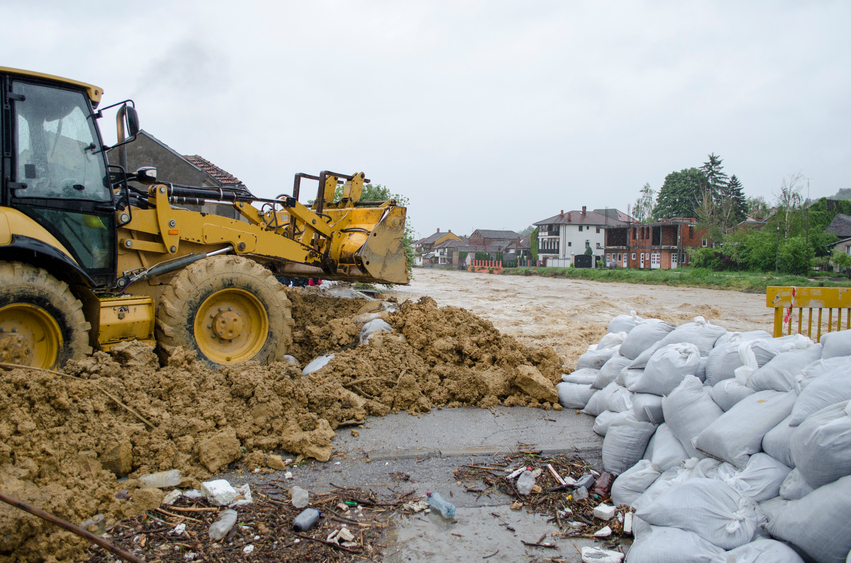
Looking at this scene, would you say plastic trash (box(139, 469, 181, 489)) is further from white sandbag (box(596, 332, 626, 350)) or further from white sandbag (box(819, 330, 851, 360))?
white sandbag (box(596, 332, 626, 350))

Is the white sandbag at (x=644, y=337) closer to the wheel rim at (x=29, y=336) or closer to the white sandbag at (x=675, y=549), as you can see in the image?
the white sandbag at (x=675, y=549)

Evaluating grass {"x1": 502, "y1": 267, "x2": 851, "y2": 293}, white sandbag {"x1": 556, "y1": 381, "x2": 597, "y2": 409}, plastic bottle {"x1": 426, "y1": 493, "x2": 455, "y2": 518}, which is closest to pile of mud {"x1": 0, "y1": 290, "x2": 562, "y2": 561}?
white sandbag {"x1": 556, "y1": 381, "x2": 597, "y2": 409}

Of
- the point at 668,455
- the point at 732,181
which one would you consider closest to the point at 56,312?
the point at 668,455

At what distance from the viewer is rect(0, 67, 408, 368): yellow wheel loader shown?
4.14m

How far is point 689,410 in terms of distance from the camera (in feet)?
11.6

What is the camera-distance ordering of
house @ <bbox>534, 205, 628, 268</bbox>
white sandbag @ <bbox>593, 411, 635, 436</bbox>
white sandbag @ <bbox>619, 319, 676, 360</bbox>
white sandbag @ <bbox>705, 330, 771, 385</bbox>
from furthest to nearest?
house @ <bbox>534, 205, 628, 268</bbox> < white sandbag @ <bbox>619, 319, 676, 360</bbox> < white sandbag @ <bbox>593, 411, 635, 436</bbox> < white sandbag @ <bbox>705, 330, 771, 385</bbox>

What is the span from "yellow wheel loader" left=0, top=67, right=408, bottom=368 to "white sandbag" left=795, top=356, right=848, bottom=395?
4.44 meters

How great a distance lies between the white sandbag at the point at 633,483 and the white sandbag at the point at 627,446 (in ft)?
1.02

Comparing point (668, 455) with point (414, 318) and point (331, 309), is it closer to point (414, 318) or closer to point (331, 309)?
point (414, 318)

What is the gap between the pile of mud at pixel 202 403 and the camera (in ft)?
10.1

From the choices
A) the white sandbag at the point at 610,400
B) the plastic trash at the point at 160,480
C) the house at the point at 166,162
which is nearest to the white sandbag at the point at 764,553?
the white sandbag at the point at 610,400

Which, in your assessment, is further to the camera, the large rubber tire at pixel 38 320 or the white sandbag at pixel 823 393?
the large rubber tire at pixel 38 320

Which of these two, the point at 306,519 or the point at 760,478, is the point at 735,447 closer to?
the point at 760,478

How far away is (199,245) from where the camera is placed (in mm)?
5840
